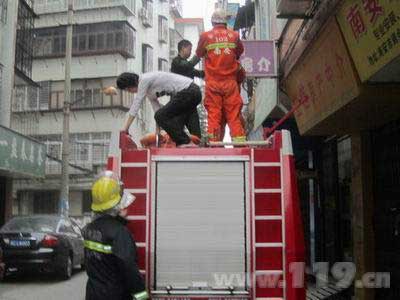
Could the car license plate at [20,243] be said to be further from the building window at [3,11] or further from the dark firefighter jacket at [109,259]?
the building window at [3,11]

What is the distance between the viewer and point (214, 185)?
510cm

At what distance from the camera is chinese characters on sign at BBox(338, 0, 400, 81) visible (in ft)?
17.0

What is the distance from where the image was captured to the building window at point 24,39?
68.3 feet

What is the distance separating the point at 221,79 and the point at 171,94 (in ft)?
3.84

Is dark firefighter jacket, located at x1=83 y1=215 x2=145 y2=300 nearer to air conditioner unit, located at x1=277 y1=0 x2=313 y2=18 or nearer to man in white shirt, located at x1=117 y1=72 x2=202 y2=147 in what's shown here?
man in white shirt, located at x1=117 y1=72 x2=202 y2=147

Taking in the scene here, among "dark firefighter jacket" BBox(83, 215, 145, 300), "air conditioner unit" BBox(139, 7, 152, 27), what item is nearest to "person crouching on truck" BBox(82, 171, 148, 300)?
"dark firefighter jacket" BBox(83, 215, 145, 300)

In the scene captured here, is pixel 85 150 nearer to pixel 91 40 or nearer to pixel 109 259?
pixel 91 40

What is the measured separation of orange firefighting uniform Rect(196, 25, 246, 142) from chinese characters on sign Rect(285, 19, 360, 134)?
3.76 feet

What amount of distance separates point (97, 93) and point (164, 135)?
27.8m

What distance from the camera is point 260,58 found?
37.0 ft

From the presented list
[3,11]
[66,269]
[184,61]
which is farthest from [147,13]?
[184,61]

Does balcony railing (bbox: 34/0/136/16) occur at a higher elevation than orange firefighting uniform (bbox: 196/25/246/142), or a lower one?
higher

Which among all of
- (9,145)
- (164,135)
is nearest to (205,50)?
(164,135)

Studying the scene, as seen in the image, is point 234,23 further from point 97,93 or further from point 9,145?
point 97,93
